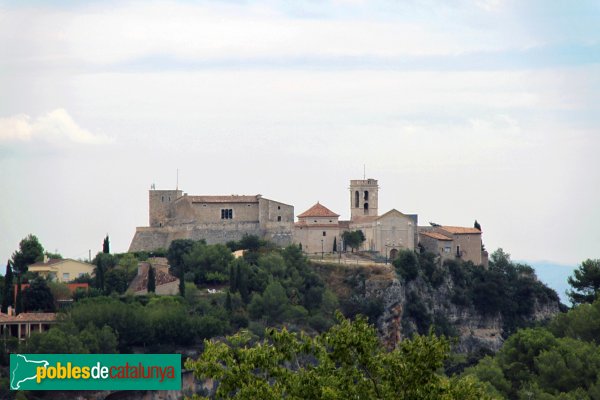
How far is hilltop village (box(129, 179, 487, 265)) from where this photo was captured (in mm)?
96625

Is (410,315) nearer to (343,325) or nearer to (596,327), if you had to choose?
(596,327)

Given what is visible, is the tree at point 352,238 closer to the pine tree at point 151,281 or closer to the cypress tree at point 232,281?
the cypress tree at point 232,281

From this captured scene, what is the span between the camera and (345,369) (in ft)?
119

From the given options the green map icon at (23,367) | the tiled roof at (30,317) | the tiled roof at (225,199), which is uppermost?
the tiled roof at (225,199)

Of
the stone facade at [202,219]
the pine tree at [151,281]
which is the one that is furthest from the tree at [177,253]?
the stone facade at [202,219]

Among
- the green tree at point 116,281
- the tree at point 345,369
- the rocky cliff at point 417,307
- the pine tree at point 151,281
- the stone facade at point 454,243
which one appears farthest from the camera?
the stone facade at point 454,243

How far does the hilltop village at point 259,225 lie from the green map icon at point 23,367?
20417mm

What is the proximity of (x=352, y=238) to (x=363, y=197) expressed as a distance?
5.46 meters

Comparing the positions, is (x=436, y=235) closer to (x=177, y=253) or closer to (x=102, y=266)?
(x=177, y=253)

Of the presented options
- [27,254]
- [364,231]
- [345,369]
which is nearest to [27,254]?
[27,254]

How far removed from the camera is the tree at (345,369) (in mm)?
34844

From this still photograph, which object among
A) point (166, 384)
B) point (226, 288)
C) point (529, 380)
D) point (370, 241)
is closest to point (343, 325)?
point (529, 380)

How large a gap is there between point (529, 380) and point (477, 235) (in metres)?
32.4

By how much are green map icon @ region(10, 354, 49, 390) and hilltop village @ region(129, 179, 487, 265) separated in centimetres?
2042
